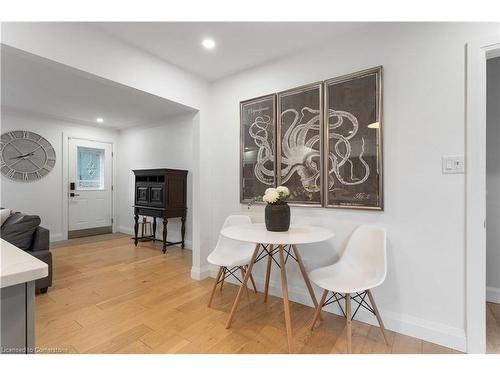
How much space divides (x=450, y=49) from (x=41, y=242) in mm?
3965

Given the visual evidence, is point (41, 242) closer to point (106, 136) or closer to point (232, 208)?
point (232, 208)

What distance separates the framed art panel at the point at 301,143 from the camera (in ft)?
7.30

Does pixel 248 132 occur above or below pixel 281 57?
below

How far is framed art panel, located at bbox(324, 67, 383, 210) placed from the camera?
195 centimetres

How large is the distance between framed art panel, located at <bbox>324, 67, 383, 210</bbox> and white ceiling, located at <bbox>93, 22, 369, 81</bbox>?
0.43 meters

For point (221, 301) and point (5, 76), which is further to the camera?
point (5, 76)

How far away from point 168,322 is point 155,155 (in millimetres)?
3600

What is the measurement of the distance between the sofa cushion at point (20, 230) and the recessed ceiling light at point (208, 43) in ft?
8.10

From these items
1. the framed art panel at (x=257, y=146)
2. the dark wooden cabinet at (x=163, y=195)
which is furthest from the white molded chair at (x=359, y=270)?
the dark wooden cabinet at (x=163, y=195)

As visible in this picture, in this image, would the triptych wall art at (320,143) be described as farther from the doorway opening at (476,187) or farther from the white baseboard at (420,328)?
the white baseboard at (420,328)

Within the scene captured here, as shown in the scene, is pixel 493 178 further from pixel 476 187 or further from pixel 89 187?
pixel 89 187
